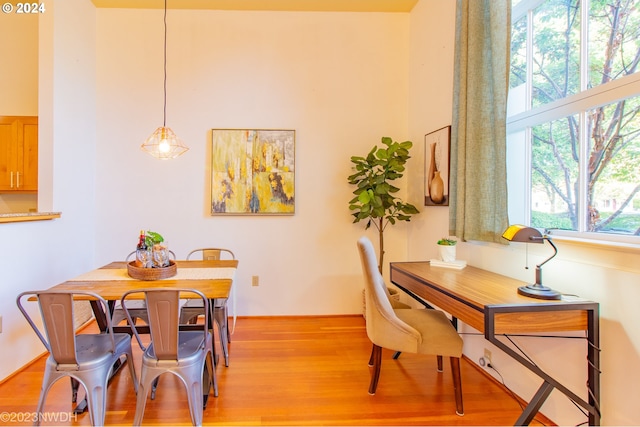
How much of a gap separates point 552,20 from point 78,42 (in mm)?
4057

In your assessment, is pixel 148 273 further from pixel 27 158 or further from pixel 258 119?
pixel 27 158

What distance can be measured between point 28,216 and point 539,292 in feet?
11.4

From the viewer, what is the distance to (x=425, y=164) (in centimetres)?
293

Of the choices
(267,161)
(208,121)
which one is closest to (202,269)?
(267,161)

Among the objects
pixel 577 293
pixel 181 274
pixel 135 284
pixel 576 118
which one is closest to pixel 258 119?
pixel 181 274

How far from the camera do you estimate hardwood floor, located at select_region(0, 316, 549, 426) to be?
173 centimetres

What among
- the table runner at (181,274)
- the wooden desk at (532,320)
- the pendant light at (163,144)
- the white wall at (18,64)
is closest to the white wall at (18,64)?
the white wall at (18,64)

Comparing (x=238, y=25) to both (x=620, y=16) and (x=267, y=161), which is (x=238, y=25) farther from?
(x=620, y=16)

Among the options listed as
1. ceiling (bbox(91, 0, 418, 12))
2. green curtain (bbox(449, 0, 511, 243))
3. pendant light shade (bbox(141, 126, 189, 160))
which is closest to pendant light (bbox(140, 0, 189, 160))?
pendant light shade (bbox(141, 126, 189, 160))

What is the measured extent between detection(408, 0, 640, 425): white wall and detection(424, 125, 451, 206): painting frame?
100mm

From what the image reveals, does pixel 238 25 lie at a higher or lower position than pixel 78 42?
higher

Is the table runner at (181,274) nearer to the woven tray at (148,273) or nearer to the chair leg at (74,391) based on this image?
the woven tray at (148,273)

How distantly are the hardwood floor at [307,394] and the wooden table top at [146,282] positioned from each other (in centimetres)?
74

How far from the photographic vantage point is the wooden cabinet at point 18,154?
2.96 metres
